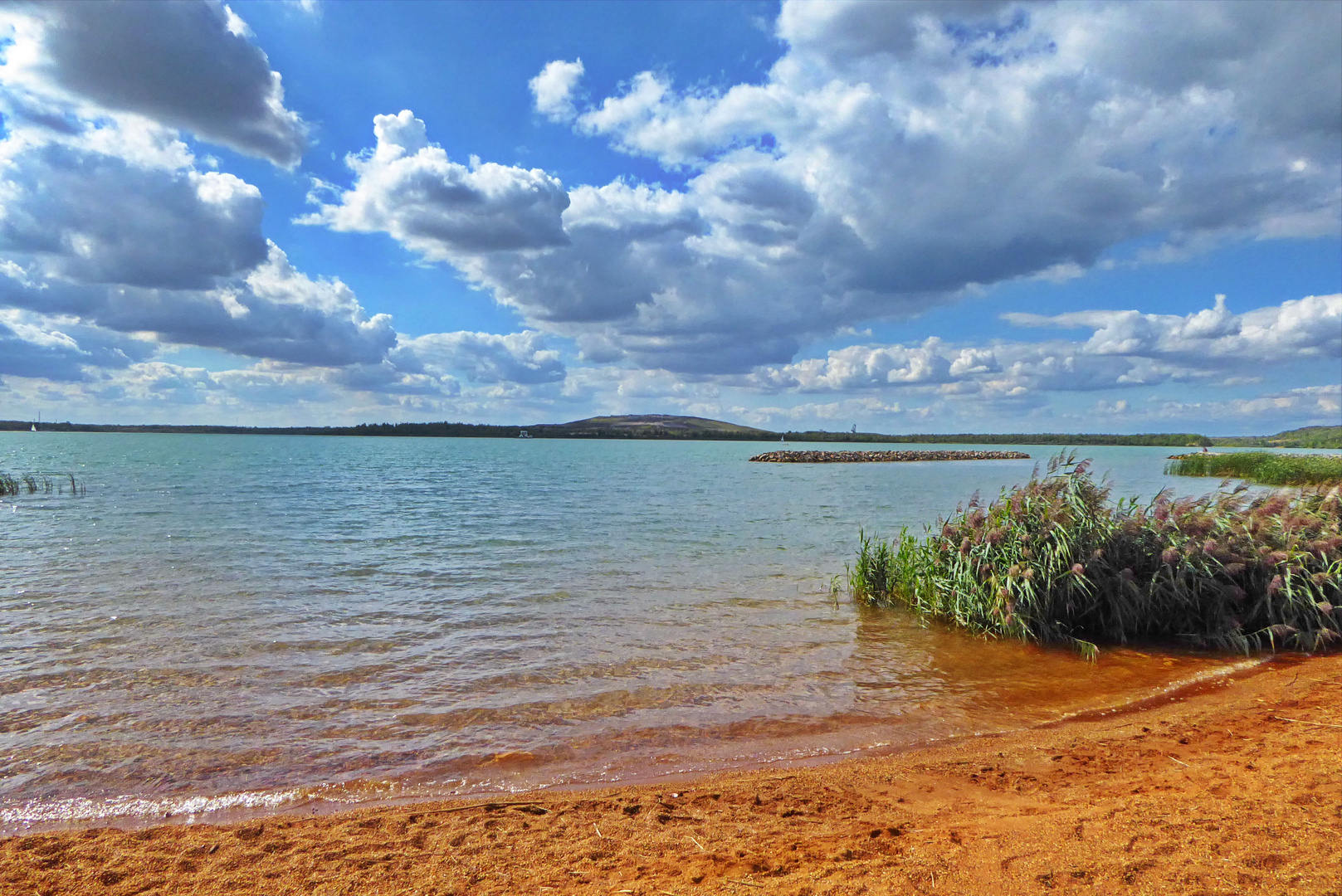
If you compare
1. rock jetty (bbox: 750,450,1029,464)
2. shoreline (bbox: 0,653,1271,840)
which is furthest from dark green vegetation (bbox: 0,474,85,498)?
rock jetty (bbox: 750,450,1029,464)

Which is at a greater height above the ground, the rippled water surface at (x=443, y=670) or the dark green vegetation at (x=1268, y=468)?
the dark green vegetation at (x=1268, y=468)

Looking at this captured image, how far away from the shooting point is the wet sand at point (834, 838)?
4.04 metres

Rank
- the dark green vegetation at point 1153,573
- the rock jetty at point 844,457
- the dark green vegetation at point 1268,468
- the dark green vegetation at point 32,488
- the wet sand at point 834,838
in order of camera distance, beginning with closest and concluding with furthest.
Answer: the wet sand at point 834,838
the dark green vegetation at point 1153,573
the dark green vegetation at point 32,488
the dark green vegetation at point 1268,468
the rock jetty at point 844,457

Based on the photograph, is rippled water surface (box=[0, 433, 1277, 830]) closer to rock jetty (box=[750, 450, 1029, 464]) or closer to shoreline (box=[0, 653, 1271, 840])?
shoreline (box=[0, 653, 1271, 840])

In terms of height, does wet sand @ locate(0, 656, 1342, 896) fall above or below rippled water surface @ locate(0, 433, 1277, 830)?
above

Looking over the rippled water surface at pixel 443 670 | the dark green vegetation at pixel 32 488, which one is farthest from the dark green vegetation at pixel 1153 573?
the dark green vegetation at pixel 32 488

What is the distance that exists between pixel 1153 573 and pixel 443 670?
1070cm

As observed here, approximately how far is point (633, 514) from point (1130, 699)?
20508 millimetres

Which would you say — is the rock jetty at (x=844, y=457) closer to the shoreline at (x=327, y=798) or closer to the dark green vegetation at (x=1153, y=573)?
the dark green vegetation at (x=1153, y=573)

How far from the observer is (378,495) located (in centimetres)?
3538

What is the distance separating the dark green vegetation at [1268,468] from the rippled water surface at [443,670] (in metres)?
30.8

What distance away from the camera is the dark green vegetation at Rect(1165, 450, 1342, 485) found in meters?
38.5

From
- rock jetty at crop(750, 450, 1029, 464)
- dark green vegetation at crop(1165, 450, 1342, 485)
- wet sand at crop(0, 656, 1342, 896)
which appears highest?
dark green vegetation at crop(1165, 450, 1342, 485)

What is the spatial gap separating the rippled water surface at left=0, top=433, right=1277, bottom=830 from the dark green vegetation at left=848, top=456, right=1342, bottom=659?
0.69 m
